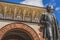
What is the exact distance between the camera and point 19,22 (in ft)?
49.5

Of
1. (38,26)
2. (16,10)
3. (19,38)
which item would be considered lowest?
(19,38)

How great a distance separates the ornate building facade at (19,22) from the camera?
1449 cm

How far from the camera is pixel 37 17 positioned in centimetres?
1582

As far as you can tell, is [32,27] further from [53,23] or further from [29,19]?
[53,23]

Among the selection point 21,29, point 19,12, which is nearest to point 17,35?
point 21,29

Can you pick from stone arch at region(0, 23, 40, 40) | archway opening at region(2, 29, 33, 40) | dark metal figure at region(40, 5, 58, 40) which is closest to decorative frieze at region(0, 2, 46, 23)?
stone arch at region(0, 23, 40, 40)

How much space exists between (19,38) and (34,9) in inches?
101

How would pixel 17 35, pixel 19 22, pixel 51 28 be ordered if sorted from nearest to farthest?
pixel 51 28 → pixel 19 22 → pixel 17 35

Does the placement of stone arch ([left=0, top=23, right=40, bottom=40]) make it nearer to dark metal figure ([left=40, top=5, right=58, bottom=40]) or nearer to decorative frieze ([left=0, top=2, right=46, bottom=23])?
→ decorative frieze ([left=0, top=2, right=46, bottom=23])

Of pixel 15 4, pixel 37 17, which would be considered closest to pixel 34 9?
pixel 37 17

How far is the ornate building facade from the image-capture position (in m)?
14.5

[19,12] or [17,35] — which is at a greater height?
[19,12]

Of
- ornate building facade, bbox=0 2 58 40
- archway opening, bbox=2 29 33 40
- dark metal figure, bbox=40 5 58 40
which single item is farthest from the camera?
archway opening, bbox=2 29 33 40

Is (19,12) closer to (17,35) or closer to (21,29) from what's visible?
(21,29)
